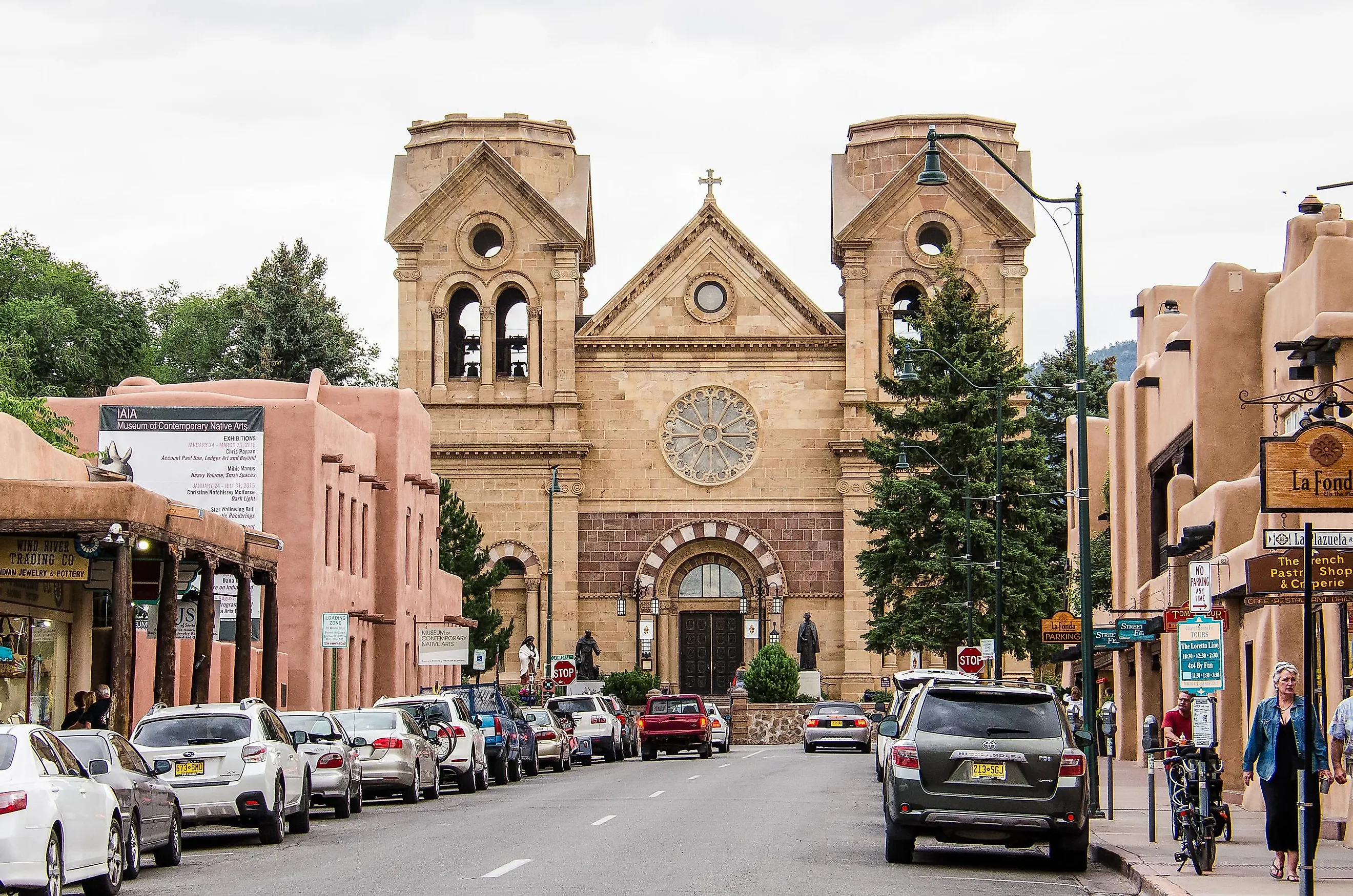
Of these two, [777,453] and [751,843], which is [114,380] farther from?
[751,843]

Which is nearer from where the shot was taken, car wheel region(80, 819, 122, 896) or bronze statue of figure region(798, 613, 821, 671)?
car wheel region(80, 819, 122, 896)

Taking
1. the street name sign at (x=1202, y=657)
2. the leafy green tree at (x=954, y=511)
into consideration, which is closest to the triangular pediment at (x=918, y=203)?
the leafy green tree at (x=954, y=511)

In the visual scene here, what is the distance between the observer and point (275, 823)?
68.3 ft

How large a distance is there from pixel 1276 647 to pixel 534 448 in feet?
136

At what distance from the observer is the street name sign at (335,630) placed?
3606 centimetres

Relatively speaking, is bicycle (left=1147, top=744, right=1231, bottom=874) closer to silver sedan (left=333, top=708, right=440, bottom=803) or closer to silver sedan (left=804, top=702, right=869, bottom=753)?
silver sedan (left=333, top=708, right=440, bottom=803)

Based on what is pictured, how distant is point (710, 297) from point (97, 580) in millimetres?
37662

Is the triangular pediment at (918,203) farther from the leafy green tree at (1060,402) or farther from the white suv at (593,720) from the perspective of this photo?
the white suv at (593,720)

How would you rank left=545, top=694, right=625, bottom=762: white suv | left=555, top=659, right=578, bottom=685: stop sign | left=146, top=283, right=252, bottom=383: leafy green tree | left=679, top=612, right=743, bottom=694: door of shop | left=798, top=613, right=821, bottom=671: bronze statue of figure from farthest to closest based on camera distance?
left=146, top=283, right=252, bottom=383: leafy green tree → left=679, top=612, right=743, bottom=694: door of shop → left=798, top=613, right=821, bottom=671: bronze statue of figure → left=555, top=659, right=578, bottom=685: stop sign → left=545, top=694, right=625, bottom=762: white suv

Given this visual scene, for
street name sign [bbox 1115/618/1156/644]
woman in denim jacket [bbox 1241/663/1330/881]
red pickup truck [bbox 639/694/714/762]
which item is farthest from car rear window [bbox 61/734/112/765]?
red pickup truck [bbox 639/694/714/762]

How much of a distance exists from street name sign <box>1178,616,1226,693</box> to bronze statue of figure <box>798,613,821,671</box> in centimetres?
4252

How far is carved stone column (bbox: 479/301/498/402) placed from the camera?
212 ft

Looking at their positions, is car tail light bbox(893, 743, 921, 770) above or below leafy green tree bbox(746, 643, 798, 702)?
above

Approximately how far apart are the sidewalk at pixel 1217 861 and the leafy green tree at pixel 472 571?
35.9 metres
